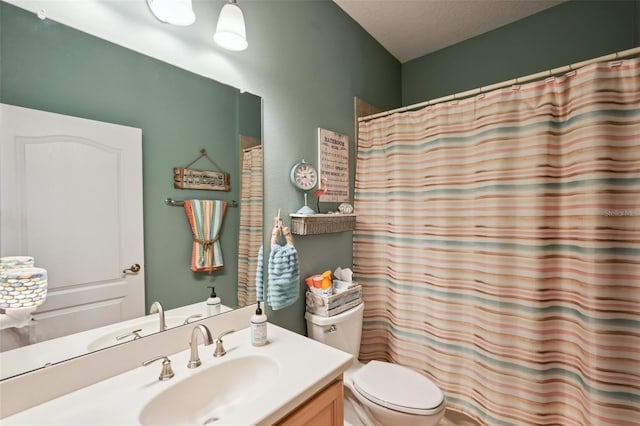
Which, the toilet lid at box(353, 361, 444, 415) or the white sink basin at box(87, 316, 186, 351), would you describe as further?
the toilet lid at box(353, 361, 444, 415)

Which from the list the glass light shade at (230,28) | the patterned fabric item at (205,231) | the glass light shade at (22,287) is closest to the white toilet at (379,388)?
the patterned fabric item at (205,231)

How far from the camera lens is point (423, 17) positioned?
200 cm

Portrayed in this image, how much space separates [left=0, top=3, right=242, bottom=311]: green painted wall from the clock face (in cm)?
34

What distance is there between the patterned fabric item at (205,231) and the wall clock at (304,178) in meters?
0.44

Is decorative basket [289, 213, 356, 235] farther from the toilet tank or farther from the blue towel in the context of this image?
the toilet tank

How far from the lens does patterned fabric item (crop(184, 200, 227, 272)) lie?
115 cm

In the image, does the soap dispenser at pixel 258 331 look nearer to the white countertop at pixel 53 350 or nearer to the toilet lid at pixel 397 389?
the white countertop at pixel 53 350

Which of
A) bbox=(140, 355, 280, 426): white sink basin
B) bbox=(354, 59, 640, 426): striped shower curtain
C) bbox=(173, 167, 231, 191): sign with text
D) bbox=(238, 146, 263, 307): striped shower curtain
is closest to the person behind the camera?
bbox=(140, 355, 280, 426): white sink basin

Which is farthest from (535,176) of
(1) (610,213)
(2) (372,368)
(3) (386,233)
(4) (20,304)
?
(4) (20,304)

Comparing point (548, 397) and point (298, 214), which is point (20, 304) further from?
point (548, 397)

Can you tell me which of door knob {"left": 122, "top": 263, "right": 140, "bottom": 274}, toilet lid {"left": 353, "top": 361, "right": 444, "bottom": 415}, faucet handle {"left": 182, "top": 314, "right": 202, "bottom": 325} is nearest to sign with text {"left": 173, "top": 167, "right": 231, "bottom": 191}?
door knob {"left": 122, "top": 263, "right": 140, "bottom": 274}

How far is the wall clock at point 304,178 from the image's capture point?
5.08 feet

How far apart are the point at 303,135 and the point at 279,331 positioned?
1061 millimetres

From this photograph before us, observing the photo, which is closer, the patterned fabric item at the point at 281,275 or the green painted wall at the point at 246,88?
the green painted wall at the point at 246,88
